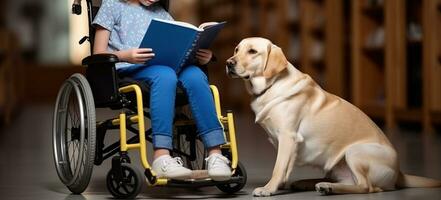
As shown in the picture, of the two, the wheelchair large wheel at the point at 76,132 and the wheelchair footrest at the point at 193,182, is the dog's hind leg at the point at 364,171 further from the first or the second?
the wheelchair large wheel at the point at 76,132

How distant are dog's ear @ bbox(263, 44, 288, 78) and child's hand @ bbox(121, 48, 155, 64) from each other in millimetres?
405

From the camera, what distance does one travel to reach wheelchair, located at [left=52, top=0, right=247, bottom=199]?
3113 mm

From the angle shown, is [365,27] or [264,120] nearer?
[264,120]

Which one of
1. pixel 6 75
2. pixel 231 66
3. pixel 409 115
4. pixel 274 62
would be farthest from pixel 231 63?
pixel 6 75

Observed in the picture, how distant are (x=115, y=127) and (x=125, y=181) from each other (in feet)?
0.92

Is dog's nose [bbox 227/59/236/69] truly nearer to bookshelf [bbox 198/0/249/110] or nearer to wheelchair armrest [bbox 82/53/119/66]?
wheelchair armrest [bbox 82/53/119/66]

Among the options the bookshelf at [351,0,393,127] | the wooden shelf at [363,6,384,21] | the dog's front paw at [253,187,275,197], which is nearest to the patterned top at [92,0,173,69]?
the dog's front paw at [253,187,275,197]

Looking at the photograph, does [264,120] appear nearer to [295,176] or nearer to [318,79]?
[295,176]

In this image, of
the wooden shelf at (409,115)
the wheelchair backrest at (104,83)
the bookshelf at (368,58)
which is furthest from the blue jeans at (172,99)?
the bookshelf at (368,58)

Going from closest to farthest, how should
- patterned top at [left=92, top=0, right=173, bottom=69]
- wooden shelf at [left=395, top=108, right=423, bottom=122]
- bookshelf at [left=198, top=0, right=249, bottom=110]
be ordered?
1. patterned top at [left=92, top=0, right=173, bottom=69]
2. wooden shelf at [left=395, top=108, right=423, bottom=122]
3. bookshelf at [left=198, top=0, right=249, bottom=110]

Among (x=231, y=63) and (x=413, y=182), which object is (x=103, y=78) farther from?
(x=413, y=182)

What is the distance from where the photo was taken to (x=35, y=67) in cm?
1373

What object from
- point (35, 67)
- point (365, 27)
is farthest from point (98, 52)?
point (35, 67)

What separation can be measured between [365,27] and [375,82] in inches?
17.6
